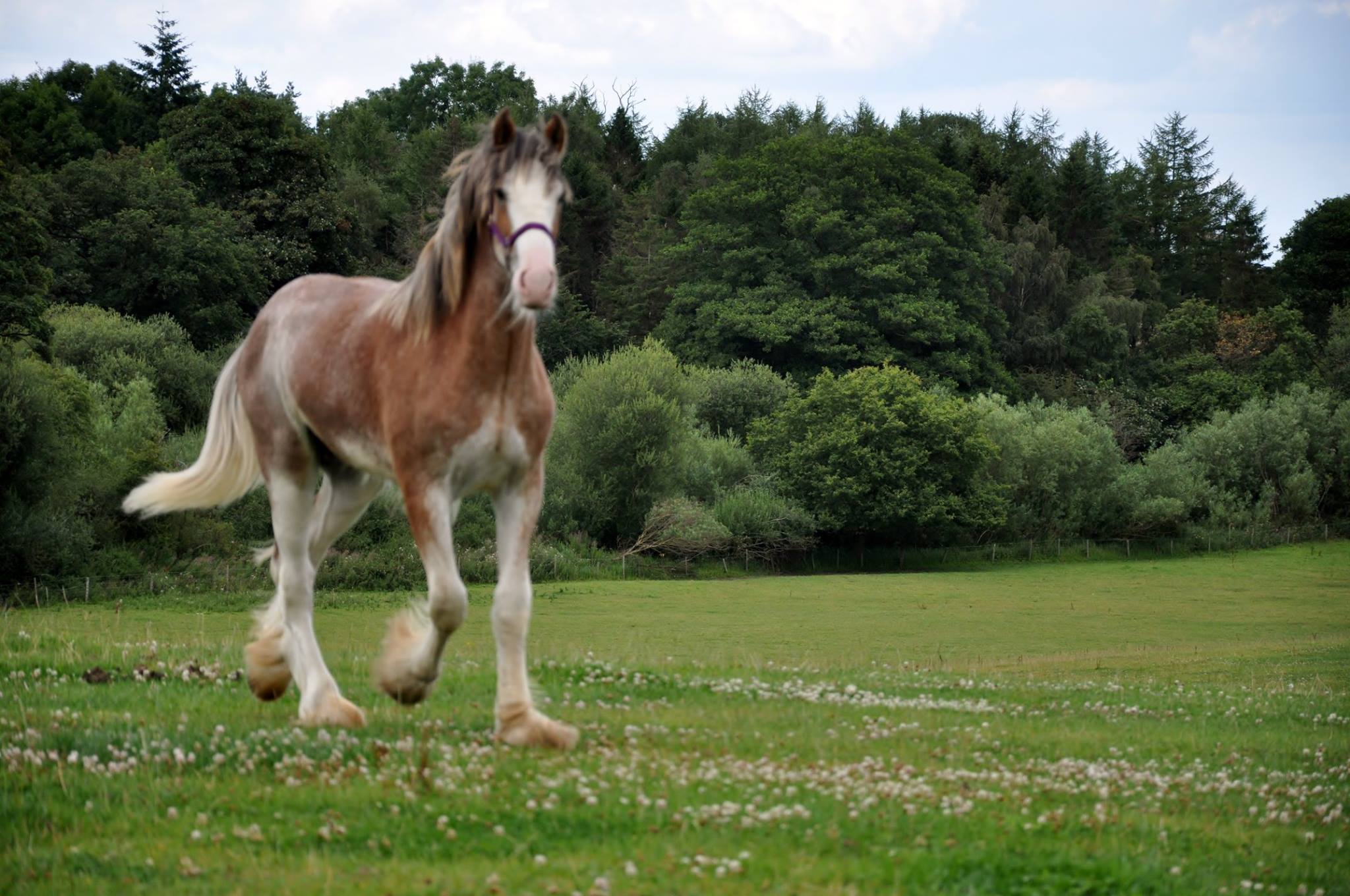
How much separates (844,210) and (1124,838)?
88.3 meters

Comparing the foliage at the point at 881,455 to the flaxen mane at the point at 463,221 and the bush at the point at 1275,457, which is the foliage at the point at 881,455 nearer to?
the bush at the point at 1275,457

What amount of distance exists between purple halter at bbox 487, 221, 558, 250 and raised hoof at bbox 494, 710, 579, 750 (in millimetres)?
3372

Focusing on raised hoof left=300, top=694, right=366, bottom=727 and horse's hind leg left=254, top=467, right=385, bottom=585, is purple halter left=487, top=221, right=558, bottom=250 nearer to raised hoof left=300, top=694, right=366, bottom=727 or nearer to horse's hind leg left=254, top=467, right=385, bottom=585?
horse's hind leg left=254, top=467, right=385, bottom=585

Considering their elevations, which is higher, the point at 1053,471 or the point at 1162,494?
the point at 1053,471

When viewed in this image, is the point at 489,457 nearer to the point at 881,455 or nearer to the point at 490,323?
the point at 490,323

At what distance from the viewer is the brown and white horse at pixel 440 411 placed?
9523 mm

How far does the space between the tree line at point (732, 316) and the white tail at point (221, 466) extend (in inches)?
1594

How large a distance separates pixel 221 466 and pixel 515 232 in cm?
437

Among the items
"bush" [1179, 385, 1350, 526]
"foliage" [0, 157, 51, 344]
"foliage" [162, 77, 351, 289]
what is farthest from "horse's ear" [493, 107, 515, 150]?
"bush" [1179, 385, 1350, 526]

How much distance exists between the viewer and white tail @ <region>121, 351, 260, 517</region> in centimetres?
1193

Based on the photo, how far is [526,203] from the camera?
369 inches

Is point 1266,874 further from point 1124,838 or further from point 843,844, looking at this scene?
point 843,844

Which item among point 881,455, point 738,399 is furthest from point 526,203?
point 738,399

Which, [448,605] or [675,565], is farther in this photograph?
[675,565]
